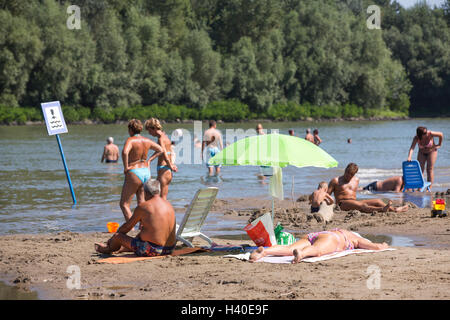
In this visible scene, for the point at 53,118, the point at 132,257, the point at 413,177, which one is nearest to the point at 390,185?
the point at 413,177

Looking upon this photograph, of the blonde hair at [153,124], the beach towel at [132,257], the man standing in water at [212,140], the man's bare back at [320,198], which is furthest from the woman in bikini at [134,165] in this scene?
the man standing in water at [212,140]

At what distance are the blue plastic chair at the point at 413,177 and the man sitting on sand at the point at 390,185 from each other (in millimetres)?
185

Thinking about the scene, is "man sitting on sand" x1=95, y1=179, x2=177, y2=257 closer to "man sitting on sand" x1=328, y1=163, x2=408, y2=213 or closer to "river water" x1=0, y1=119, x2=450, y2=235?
"river water" x1=0, y1=119, x2=450, y2=235

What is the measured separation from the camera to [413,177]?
1566 cm

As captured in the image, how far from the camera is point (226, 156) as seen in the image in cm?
905

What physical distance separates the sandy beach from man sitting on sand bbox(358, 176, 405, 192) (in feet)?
18.2

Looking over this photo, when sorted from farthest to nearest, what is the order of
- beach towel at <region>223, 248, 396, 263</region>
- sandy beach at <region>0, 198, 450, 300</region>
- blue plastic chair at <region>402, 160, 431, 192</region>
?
blue plastic chair at <region>402, 160, 431, 192</region> < beach towel at <region>223, 248, 396, 263</region> < sandy beach at <region>0, 198, 450, 300</region>

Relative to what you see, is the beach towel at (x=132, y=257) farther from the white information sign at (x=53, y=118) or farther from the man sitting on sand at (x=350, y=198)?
the white information sign at (x=53, y=118)

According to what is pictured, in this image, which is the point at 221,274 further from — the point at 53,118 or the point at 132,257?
the point at 53,118

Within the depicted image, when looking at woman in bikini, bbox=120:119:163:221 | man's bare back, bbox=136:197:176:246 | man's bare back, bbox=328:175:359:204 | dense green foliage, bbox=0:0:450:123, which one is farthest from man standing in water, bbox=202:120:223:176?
dense green foliage, bbox=0:0:450:123

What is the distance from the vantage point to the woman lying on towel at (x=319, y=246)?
830 centimetres

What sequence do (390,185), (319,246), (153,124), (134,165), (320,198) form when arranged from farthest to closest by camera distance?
(390,185)
(320,198)
(153,124)
(134,165)
(319,246)

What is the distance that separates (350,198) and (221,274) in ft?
18.7

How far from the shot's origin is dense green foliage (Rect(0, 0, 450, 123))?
6147 centimetres
